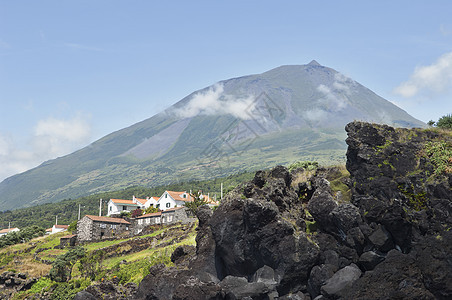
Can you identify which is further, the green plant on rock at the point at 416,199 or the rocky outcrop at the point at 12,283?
the rocky outcrop at the point at 12,283

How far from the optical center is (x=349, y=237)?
24.4 m

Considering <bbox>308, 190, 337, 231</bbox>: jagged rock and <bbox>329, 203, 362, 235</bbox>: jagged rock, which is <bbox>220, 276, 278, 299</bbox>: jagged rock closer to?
<bbox>308, 190, 337, 231</bbox>: jagged rock

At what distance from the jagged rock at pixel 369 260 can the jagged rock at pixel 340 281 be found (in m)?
0.65

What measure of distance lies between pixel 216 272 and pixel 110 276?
17.0 metres

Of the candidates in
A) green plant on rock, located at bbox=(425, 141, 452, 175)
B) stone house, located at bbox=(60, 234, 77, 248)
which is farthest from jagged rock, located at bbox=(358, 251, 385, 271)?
stone house, located at bbox=(60, 234, 77, 248)

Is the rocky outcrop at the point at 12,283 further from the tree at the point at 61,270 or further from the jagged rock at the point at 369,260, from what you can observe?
the jagged rock at the point at 369,260

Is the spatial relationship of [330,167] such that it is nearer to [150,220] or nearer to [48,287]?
[48,287]

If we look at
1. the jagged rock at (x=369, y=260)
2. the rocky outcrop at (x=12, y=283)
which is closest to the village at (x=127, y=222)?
the rocky outcrop at (x=12, y=283)

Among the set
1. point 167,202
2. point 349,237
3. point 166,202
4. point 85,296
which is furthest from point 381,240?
point 166,202

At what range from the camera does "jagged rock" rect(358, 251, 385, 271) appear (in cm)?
2269

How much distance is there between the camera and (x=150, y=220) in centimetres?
8275

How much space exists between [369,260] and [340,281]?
2.15 meters

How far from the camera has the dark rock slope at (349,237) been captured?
20172 millimetres

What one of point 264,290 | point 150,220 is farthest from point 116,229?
point 264,290
